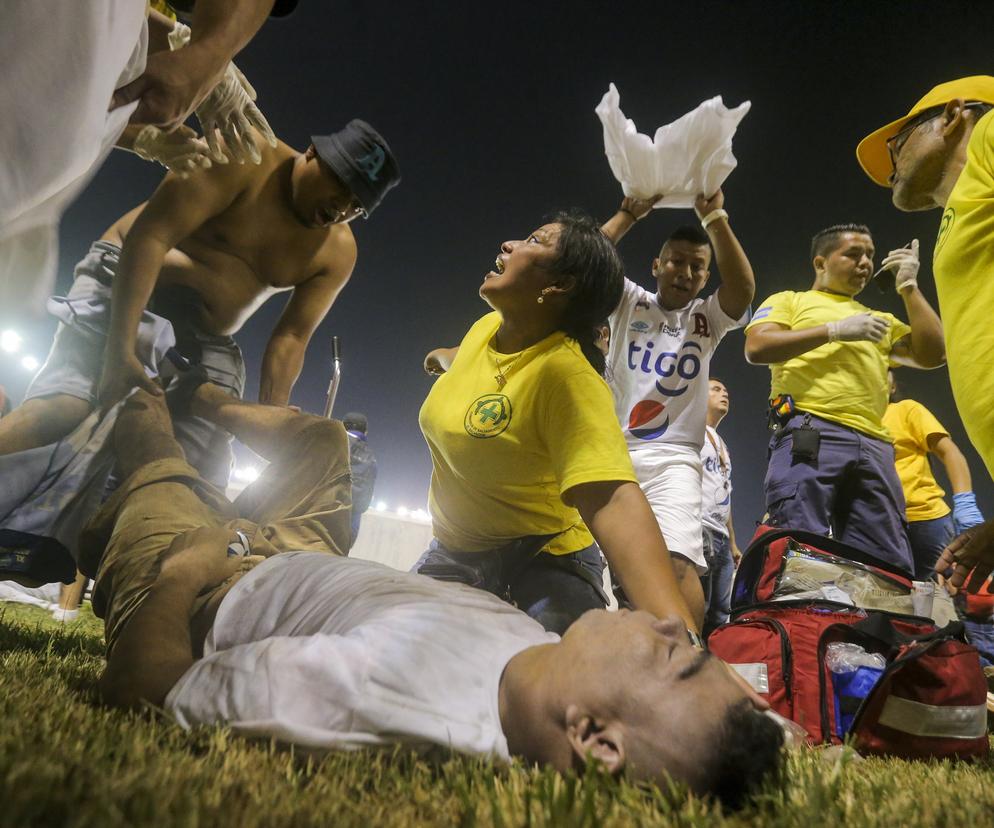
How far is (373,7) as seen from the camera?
9.37 m

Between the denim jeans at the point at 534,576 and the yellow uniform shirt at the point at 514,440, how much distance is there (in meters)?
0.04

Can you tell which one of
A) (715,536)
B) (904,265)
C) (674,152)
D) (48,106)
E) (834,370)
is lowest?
(715,536)

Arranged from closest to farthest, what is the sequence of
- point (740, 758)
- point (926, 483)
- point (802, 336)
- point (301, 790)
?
1. point (301, 790)
2. point (740, 758)
3. point (802, 336)
4. point (926, 483)

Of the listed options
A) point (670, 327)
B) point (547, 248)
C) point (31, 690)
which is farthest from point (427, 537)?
point (31, 690)

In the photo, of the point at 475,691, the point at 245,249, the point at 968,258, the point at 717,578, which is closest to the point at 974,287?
the point at 968,258

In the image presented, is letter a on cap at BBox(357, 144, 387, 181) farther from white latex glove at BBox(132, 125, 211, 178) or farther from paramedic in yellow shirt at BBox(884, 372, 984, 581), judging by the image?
paramedic in yellow shirt at BBox(884, 372, 984, 581)

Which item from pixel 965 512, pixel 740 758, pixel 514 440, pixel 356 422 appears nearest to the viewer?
pixel 740 758

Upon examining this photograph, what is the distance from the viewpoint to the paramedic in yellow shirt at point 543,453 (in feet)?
4.69

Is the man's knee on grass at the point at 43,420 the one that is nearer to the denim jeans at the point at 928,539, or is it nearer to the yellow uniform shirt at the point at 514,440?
the yellow uniform shirt at the point at 514,440

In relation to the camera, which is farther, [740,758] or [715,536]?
[715,536]

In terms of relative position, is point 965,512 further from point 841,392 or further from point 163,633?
point 163,633

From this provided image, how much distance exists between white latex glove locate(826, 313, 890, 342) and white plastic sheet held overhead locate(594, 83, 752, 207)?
34.6 inches

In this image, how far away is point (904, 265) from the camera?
2.77 metres

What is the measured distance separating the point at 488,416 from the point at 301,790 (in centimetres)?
123
